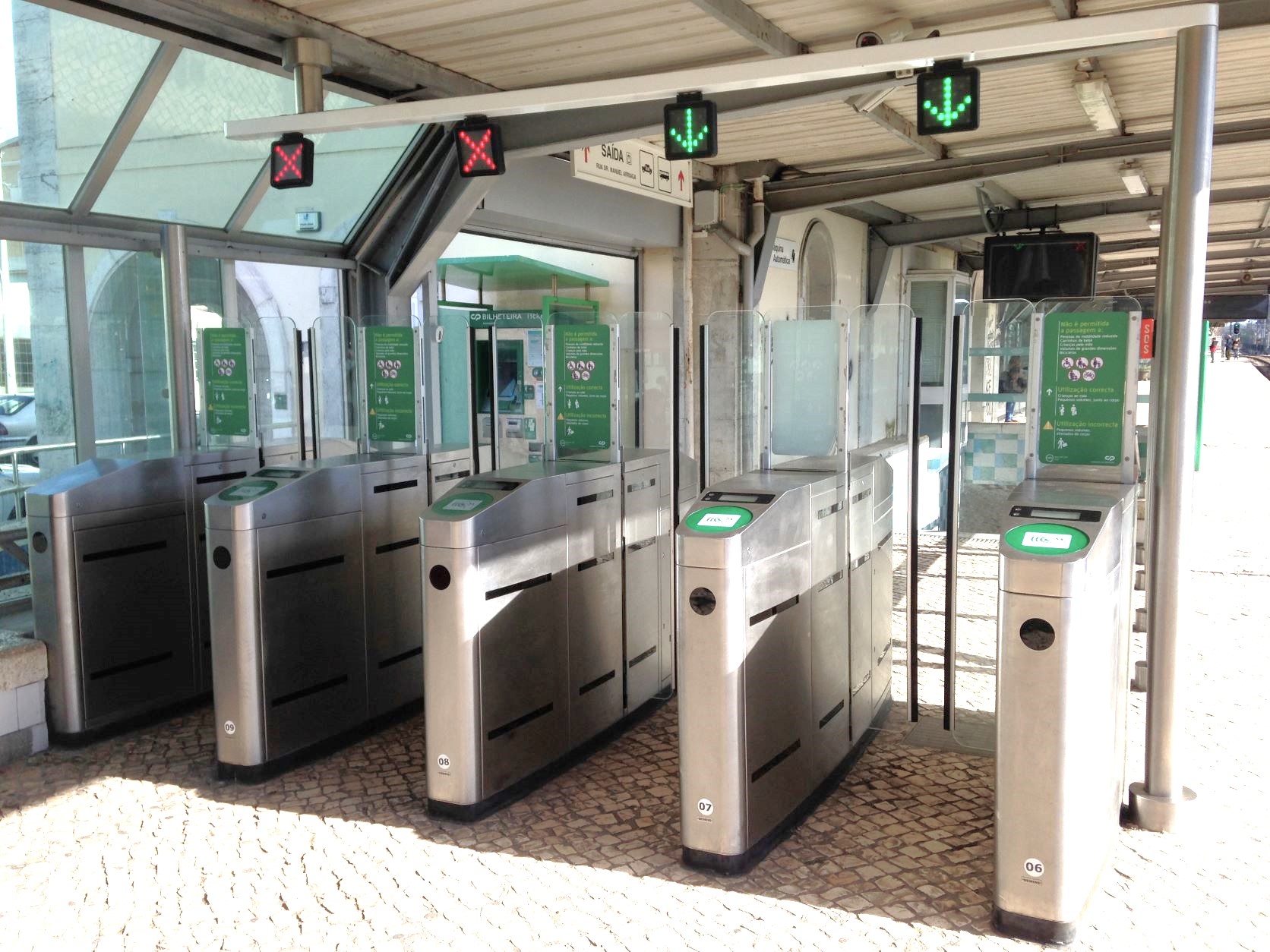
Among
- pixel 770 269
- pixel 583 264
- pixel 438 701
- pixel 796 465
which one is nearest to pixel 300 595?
pixel 438 701

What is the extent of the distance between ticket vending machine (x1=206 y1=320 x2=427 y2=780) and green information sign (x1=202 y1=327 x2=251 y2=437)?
0.44 meters

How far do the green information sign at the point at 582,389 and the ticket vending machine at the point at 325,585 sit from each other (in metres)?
0.72

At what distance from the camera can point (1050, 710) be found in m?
2.99

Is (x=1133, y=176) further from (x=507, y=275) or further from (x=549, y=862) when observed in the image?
(x=549, y=862)

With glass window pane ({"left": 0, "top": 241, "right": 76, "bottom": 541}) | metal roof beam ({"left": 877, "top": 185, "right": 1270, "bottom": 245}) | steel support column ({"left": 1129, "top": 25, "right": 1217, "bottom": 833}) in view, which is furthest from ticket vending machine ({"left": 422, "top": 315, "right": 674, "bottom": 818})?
metal roof beam ({"left": 877, "top": 185, "right": 1270, "bottom": 245})

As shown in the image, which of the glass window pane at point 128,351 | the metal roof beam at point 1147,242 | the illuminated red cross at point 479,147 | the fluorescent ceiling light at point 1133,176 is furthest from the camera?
the metal roof beam at point 1147,242

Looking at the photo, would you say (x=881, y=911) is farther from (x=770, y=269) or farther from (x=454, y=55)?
(x=770, y=269)

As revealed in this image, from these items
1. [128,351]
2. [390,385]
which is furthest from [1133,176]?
[128,351]

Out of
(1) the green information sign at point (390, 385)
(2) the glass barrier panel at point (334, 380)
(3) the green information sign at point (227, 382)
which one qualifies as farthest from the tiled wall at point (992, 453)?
(3) the green information sign at point (227, 382)

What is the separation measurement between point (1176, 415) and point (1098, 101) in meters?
3.34

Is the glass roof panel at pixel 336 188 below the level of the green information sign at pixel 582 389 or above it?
above

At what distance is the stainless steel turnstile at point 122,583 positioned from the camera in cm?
459

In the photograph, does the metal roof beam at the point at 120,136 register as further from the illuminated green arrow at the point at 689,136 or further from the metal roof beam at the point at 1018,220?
the metal roof beam at the point at 1018,220

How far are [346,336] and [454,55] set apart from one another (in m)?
1.44
